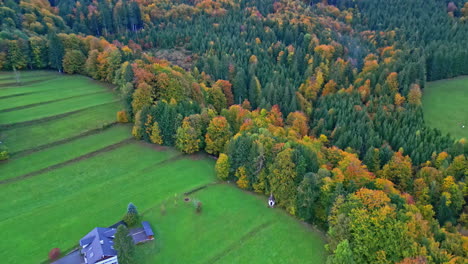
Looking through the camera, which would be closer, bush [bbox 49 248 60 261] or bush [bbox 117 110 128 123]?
bush [bbox 49 248 60 261]

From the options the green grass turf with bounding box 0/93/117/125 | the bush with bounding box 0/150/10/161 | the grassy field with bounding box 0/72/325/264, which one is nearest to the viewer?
the grassy field with bounding box 0/72/325/264

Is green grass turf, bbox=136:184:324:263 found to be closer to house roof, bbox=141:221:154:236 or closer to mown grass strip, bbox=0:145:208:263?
house roof, bbox=141:221:154:236

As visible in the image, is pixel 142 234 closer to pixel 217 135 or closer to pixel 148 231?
pixel 148 231

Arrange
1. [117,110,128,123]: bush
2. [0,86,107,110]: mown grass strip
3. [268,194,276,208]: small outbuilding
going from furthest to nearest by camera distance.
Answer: [0,86,107,110]: mown grass strip
[117,110,128,123]: bush
[268,194,276,208]: small outbuilding

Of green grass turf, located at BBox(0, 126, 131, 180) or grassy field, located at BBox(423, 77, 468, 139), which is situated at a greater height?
grassy field, located at BBox(423, 77, 468, 139)

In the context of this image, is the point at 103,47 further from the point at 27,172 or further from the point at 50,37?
the point at 27,172

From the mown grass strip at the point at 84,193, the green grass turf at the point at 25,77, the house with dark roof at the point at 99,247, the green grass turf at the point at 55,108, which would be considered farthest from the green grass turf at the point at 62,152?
the green grass turf at the point at 25,77

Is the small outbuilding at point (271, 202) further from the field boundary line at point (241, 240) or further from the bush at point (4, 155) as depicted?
the bush at point (4, 155)

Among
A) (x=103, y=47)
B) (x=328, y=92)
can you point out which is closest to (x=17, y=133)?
(x=103, y=47)

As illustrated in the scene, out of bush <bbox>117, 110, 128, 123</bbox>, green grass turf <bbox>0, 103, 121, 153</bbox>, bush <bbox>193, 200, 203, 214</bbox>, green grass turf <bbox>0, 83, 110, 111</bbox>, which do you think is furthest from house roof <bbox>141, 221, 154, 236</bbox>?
green grass turf <bbox>0, 83, 110, 111</bbox>
